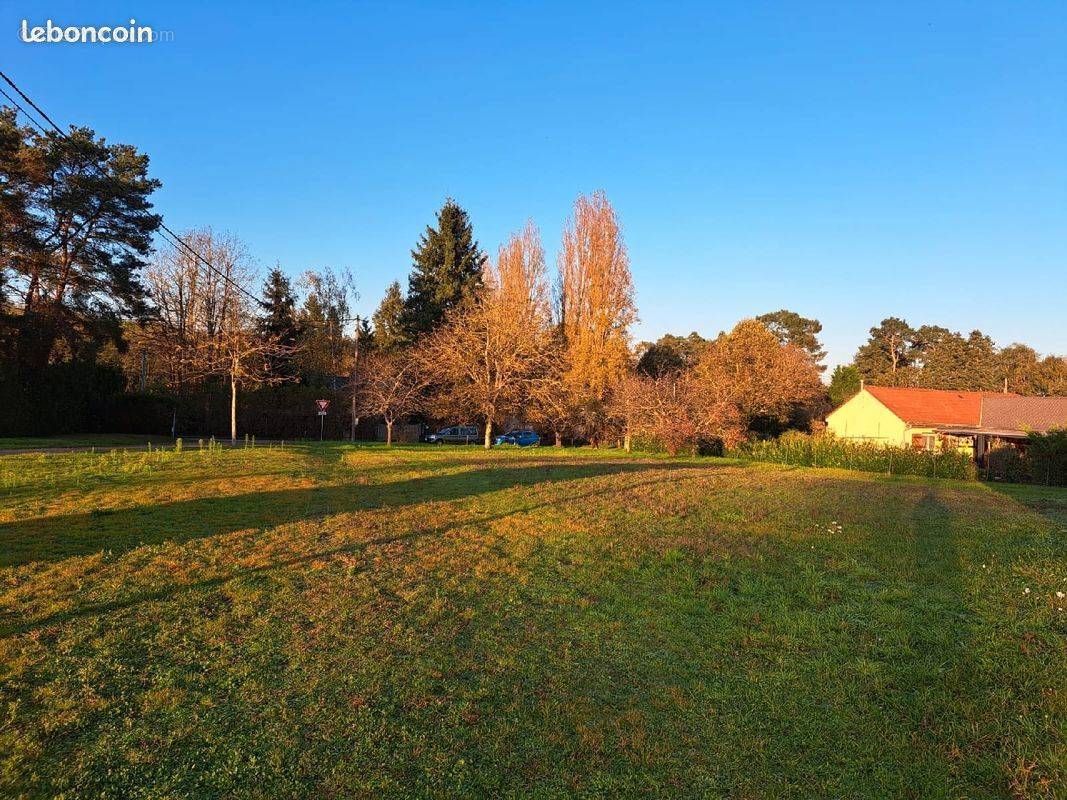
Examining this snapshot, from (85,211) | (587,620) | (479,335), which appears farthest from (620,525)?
(85,211)

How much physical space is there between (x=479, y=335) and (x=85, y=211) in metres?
18.4

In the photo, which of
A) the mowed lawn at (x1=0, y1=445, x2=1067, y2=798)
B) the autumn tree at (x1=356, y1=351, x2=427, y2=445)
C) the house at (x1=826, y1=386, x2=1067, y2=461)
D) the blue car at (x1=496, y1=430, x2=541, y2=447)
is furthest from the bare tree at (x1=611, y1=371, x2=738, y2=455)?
the mowed lawn at (x1=0, y1=445, x2=1067, y2=798)

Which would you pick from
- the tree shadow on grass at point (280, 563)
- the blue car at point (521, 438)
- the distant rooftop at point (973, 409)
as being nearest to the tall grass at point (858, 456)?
the distant rooftop at point (973, 409)

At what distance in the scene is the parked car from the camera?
127 feet

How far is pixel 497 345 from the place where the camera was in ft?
101

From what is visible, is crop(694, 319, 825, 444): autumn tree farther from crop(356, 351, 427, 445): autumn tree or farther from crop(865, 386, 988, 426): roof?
crop(356, 351, 427, 445): autumn tree

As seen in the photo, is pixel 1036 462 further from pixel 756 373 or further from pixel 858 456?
pixel 756 373

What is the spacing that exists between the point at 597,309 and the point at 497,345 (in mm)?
7589

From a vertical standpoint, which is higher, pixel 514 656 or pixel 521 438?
pixel 521 438

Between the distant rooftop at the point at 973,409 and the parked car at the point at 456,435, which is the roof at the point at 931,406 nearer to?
the distant rooftop at the point at 973,409

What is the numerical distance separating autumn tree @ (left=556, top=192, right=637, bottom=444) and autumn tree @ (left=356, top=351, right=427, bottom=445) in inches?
344

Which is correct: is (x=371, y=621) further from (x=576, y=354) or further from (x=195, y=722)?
(x=576, y=354)

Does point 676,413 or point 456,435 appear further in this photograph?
point 456,435

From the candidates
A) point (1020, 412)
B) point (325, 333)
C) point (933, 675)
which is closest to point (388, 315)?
point (325, 333)
